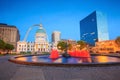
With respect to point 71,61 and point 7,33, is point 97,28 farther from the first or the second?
point 71,61

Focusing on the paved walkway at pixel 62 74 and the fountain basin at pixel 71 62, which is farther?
the fountain basin at pixel 71 62

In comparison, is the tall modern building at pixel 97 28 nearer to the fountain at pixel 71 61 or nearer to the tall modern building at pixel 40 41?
the tall modern building at pixel 40 41

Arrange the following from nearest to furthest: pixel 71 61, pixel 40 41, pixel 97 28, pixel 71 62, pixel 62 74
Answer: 1. pixel 62 74
2. pixel 71 62
3. pixel 71 61
4. pixel 40 41
5. pixel 97 28

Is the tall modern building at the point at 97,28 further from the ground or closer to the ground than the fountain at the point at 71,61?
further from the ground

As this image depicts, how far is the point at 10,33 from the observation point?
165 meters

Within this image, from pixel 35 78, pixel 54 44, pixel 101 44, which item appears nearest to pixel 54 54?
pixel 35 78

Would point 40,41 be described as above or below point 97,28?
below

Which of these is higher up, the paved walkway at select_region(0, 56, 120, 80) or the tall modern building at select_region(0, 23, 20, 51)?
the tall modern building at select_region(0, 23, 20, 51)

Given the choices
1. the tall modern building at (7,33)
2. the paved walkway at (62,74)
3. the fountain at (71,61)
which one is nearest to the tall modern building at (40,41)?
the tall modern building at (7,33)

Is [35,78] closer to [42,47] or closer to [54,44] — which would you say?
[42,47]

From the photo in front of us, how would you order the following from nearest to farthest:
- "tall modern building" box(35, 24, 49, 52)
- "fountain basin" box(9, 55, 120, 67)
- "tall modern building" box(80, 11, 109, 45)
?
1. "fountain basin" box(9, 55, 120, 67)
2. "tall modern building" box(35, 24, 49, 52)
3. "tall modern building" box(80, 11, 109, 45)

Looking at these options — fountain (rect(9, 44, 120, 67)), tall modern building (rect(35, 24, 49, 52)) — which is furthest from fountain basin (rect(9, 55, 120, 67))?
tall modern building (rect(35, 24, 49, 52))

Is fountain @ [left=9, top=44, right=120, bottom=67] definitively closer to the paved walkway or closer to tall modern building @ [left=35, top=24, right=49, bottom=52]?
the paved walkway

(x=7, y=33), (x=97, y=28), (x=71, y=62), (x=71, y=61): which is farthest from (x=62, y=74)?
(x=97, y=28)
